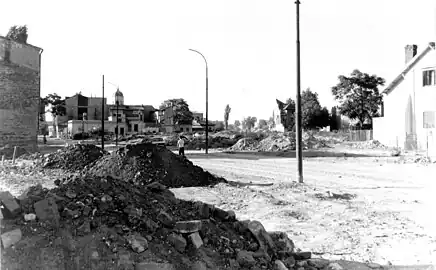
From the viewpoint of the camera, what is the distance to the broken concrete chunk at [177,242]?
4.82 metres

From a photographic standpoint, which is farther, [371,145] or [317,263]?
[371,145]

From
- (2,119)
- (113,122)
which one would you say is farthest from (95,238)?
(113,122)

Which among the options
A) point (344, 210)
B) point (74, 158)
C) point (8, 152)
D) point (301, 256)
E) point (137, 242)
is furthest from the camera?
point (8, 152)

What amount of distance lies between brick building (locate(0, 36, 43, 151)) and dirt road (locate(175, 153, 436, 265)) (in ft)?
64.3

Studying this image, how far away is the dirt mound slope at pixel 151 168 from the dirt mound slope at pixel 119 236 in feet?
25.4

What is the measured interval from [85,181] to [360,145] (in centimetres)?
3592

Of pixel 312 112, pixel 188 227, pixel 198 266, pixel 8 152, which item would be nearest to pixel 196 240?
pixel 188 227

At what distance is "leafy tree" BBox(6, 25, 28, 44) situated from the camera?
→ 89.8ft

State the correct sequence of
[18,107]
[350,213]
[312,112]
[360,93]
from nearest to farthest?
[350,213] < [18,107] < [360,93] < [312,112]

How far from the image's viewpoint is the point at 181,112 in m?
93.9

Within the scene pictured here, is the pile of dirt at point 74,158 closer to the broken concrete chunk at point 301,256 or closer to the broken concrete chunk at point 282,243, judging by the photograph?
the broken concrete chunk at point 282,243

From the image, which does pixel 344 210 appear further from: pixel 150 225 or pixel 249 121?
pixel 249 121

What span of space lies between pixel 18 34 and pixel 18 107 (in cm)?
546

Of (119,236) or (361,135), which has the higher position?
(361,135)
